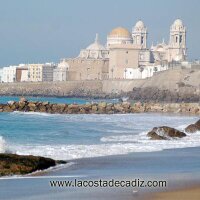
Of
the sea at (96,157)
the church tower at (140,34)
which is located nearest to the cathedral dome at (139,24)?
the church tower at (140,34)

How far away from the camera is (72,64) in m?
114

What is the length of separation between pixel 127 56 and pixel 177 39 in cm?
1502

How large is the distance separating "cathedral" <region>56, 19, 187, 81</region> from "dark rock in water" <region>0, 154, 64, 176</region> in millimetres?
90503

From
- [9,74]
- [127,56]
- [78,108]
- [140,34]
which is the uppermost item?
[140,34]

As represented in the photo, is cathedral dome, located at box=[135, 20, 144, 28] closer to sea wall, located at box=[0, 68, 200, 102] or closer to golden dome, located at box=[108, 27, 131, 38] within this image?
golden dome, located at box=[108, 27, 131, 38]

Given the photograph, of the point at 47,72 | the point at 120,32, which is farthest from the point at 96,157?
the point at 47,72

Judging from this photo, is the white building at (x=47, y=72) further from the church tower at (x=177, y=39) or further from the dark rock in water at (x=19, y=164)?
the dark rock in water at (x=19, y=164)

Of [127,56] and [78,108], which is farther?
[127,56]

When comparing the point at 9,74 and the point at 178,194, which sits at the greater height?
the point at 9,74

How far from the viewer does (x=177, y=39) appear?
117m

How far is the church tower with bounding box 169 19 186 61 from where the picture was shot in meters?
115

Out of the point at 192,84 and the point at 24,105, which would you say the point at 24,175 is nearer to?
the point at 24,105

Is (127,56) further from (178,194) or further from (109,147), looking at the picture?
(178,194)

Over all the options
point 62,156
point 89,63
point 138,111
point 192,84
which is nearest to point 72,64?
point 89,63
